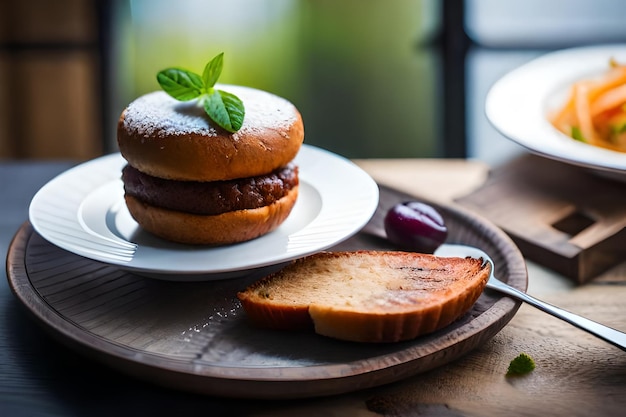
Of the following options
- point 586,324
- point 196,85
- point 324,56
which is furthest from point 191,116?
point 324,56

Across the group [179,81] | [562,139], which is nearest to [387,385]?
[179,81]

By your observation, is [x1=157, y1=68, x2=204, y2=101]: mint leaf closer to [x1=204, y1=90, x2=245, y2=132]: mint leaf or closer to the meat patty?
[x1=204, y1=90, x2=245, y2=132]: mint leaf

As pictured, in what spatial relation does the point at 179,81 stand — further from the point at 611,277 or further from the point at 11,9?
the point at 11,9

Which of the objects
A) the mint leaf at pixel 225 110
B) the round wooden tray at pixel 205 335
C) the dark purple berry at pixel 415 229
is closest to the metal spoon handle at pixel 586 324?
the round wooden tray at pixel 205 335

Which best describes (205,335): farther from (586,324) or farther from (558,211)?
(558,211)

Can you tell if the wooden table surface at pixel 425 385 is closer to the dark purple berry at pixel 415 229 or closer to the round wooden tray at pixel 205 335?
the round wooden tray at pixel 205 335
